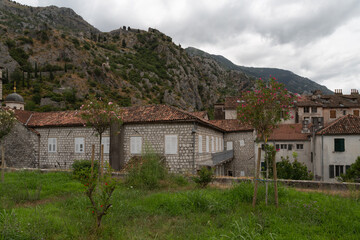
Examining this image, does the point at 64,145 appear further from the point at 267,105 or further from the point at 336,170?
the point at 336,170

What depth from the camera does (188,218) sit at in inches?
279

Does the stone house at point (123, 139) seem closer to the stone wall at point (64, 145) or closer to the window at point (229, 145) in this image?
the stone wall at point (64, 145)

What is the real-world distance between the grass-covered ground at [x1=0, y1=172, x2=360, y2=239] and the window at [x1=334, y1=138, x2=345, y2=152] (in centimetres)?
1662

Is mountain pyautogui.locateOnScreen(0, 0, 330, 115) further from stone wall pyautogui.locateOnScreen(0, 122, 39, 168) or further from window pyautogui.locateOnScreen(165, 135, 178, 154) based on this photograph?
window pyautogui.locateOnScreen(165, 135, 178, 154)

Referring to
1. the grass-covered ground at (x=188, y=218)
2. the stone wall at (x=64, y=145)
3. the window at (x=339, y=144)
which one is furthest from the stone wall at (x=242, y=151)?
the grass-covered ground at (x=188, y=218)

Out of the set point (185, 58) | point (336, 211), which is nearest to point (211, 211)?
point (336, 211)

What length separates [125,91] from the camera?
222 feet

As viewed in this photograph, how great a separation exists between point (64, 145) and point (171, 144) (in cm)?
999

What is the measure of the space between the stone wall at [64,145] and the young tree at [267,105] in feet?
46.5

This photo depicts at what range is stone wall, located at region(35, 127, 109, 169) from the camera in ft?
65.1

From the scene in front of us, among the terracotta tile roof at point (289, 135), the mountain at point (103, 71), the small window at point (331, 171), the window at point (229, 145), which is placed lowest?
the small window at point (331, 171)

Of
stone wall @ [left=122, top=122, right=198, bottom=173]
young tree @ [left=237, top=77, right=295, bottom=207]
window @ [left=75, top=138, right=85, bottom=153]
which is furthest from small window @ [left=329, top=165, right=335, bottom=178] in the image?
window @ [left=75, top=138, right=85, bottom=153]

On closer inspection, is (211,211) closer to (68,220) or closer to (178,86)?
(68,220)

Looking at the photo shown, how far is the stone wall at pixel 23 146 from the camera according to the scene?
2131 centimetres
